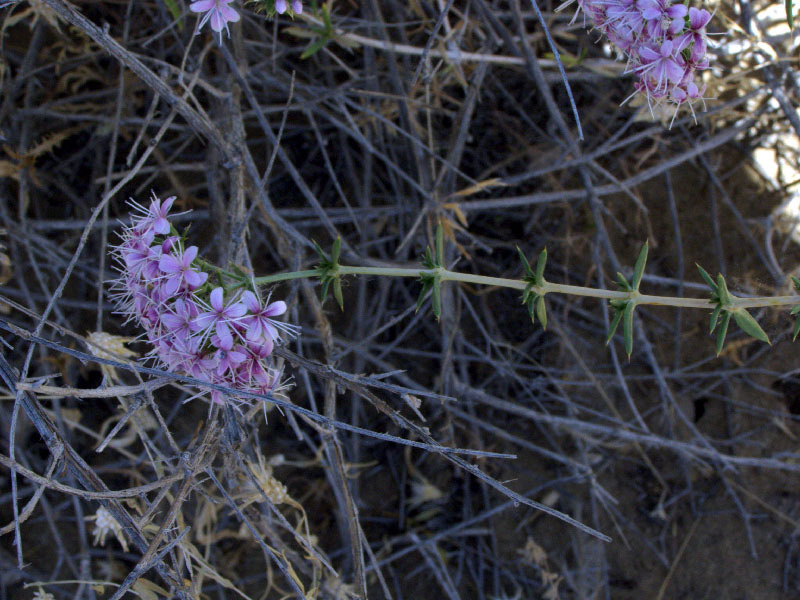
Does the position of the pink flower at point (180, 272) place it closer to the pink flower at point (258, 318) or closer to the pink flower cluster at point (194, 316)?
the pink flower cluster at point (194, 316)

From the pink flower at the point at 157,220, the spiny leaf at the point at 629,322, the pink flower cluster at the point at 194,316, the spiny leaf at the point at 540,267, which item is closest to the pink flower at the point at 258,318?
the pink flower cluster at the point at 194,316

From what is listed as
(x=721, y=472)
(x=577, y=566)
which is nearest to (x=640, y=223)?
(x=721, y=472)

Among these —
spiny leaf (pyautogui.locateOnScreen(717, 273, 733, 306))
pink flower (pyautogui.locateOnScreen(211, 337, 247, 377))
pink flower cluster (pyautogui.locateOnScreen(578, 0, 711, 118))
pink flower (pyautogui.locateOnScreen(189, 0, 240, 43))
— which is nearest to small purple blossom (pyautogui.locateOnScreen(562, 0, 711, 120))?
pink flower cluster (pyautogui.locateOnScreen(578, 0, 711, 118))

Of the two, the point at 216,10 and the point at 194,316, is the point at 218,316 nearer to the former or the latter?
the point at 194,316

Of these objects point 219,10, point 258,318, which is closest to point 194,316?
point 258,318

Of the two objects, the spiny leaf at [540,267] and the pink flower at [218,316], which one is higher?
the spiny leaf at [540,267]

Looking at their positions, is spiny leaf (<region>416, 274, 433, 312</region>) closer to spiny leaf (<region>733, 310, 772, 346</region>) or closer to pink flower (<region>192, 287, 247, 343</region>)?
pink flower (<region>192, 287, 247, 343</region>)
